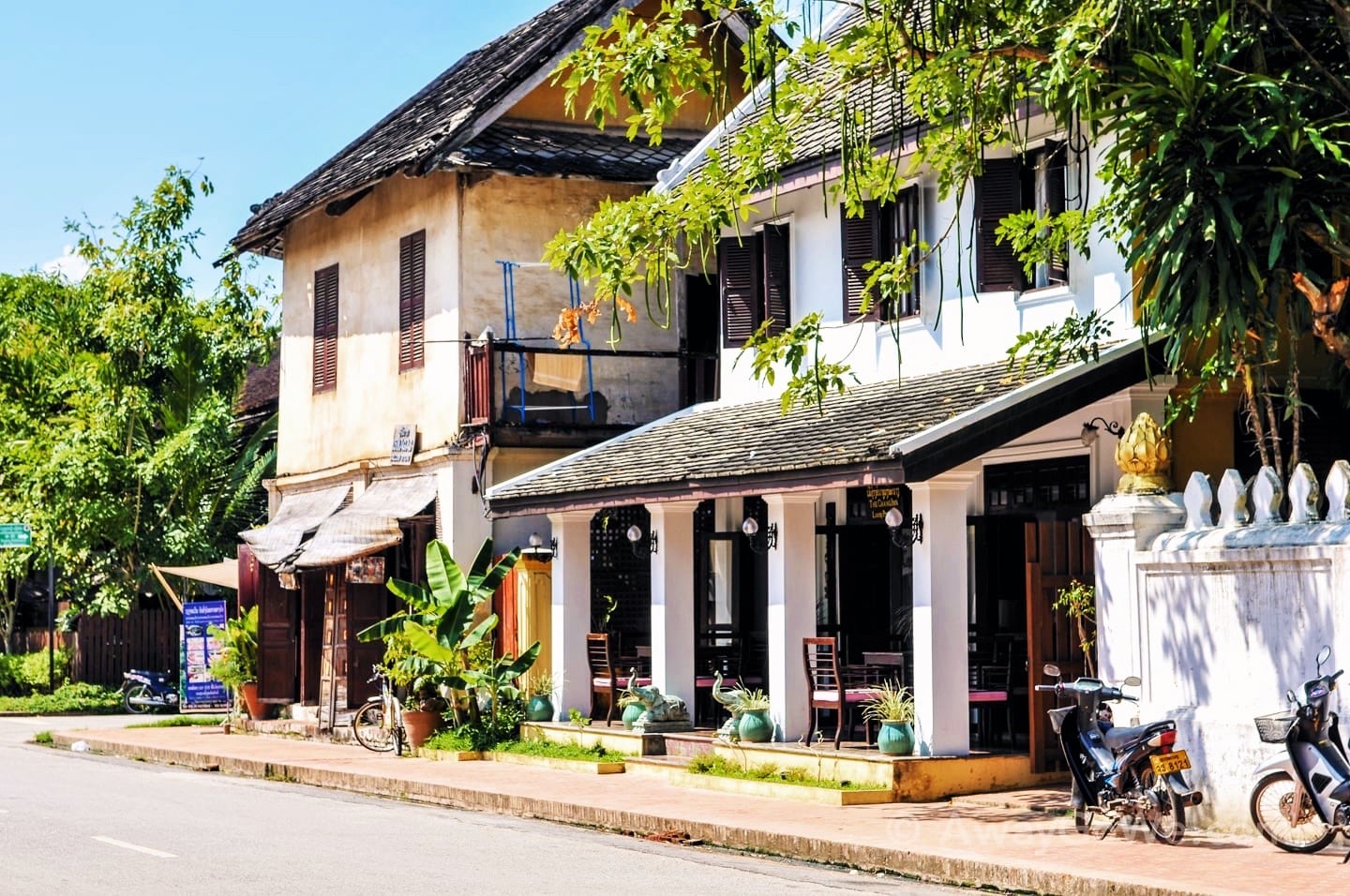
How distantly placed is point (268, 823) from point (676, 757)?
504 cm

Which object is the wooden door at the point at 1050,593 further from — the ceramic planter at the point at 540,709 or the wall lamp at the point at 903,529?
the ceramic planter at the point at 540,709

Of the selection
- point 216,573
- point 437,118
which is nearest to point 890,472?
point 437,118

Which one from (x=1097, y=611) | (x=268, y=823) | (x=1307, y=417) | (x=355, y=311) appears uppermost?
(x=355, y=311)

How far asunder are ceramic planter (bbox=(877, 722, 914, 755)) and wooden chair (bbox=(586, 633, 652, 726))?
5.05 metres

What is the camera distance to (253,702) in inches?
1077

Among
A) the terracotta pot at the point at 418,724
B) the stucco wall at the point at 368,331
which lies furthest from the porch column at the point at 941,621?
the stucco wall at the point at 368,331

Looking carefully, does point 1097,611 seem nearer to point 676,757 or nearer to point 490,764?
point 676,757

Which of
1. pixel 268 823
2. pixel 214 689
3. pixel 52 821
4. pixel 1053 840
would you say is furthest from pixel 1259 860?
pixel 214 689

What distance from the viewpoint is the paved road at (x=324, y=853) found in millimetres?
11164

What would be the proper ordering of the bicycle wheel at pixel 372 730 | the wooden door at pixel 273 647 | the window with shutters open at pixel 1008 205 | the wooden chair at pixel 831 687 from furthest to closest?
the wooden door at pixel 273 647 → the bicycle wheel at pixel 372 730 → the window with shutters open at pixel 1008 205 → the wooden chair at pixel 831 687

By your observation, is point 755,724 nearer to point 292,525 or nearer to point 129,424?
point 292,525

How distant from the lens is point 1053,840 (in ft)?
41.8

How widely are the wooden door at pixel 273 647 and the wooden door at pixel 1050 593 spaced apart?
1419 centimetres

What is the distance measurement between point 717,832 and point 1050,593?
3530mm
